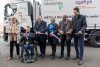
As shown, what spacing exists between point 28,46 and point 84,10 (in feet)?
19.8

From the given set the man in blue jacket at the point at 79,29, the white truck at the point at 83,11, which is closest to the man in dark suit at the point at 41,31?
the man in blue jacket at the point at 79,29

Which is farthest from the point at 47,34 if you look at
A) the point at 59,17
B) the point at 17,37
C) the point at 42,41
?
the point at 59,17

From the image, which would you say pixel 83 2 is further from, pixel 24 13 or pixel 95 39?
pixel 24 13

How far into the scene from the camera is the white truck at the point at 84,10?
18.0 metres

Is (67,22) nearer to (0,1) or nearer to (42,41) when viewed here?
(42,41)

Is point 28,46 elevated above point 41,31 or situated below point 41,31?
below

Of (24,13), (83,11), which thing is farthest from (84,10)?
(24,13)

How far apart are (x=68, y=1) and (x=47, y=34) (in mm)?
4878

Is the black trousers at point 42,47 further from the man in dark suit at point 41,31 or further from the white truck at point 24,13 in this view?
the white truck at point 24,13

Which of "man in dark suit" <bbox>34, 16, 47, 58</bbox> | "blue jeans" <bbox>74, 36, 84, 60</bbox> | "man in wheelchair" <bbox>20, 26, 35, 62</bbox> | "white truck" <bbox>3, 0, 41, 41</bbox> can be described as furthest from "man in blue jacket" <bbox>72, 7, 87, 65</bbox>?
"white truck" <bbox>3, 0, 41, 41</bbox>

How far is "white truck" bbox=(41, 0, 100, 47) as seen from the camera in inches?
709

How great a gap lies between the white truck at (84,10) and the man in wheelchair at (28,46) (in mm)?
5257

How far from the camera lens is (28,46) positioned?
512 inches

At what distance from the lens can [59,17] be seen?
1825cm
